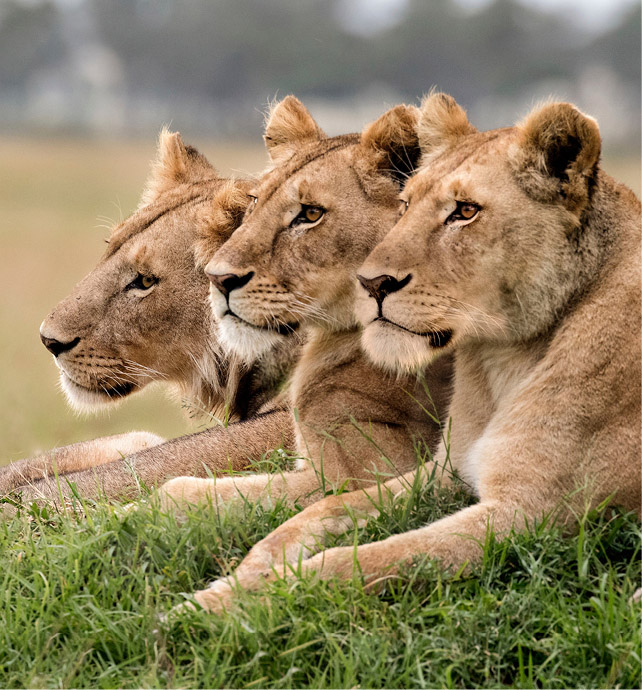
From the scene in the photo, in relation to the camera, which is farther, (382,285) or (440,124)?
(440,124)

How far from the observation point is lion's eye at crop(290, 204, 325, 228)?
414 centimetres

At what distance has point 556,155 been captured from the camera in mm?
3395

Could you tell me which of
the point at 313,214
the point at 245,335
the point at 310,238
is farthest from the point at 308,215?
the point at 245,335

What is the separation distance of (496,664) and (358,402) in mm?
1531

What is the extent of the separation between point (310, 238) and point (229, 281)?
37 centimetres

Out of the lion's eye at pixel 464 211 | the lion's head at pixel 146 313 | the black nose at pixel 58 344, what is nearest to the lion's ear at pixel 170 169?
the lion's head at pixel 146 313

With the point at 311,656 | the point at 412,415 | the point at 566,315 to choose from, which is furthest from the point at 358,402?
the point at 311,656

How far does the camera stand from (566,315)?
3.43 metres

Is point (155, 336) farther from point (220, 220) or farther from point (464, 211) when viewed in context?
point (464, 211)

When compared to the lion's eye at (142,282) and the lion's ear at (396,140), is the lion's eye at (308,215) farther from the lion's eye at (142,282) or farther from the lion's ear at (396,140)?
the lion's eye at (142,282)

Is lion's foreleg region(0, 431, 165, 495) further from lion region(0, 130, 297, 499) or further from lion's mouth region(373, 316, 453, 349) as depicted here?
lion's mouth region(373, 316, 453, 349)

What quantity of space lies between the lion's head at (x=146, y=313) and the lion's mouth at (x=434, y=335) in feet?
5.28

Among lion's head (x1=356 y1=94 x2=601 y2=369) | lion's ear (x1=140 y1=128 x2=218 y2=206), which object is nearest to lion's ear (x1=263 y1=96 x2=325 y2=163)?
lion's ear (x1=140 y1=128 x2=218 y2=206)

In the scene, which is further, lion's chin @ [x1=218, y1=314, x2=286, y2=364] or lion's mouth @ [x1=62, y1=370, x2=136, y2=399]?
lion's mouth @ [x1=62, y1=370, x2=136, y2=399]
